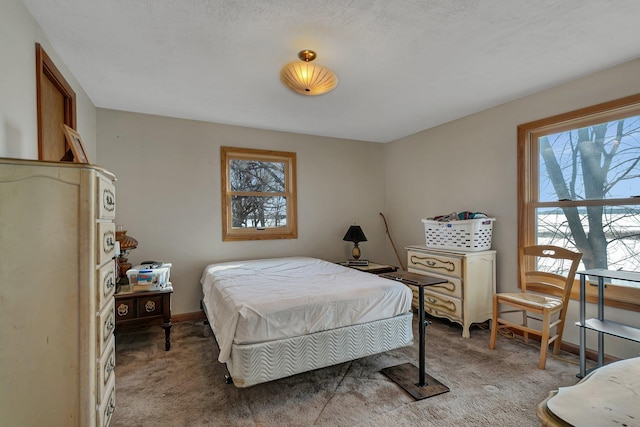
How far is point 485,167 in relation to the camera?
11.1 feet

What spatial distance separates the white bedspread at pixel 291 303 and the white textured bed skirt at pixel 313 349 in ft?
0.15

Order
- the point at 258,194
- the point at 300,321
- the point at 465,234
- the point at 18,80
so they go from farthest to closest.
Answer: the point at 258,194, the point at 465,234, the point at 300,321, the point at 18,80

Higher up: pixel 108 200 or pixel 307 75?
pixel 307 75

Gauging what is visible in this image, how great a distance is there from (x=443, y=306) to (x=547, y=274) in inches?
39.5

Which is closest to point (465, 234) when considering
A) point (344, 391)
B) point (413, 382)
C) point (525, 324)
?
point (525, 324)

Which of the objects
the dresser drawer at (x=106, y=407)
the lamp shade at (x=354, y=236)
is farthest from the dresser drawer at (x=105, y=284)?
the lamp shade at (x=354, y=236)

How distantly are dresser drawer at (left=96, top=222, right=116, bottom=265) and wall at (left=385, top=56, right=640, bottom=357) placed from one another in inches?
135

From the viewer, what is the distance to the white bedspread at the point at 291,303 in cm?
191

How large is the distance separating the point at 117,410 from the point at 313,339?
1296mm

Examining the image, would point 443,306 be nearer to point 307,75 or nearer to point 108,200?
point 307,75

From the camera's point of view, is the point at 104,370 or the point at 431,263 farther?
the point at 431,263

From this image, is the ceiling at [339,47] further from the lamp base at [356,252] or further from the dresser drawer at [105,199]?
the lamp base at [356,252]

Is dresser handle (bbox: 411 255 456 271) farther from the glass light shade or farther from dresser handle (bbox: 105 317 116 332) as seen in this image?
dresser handle (bbox: 105 317 116 332)

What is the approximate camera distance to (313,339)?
205 centimetres
